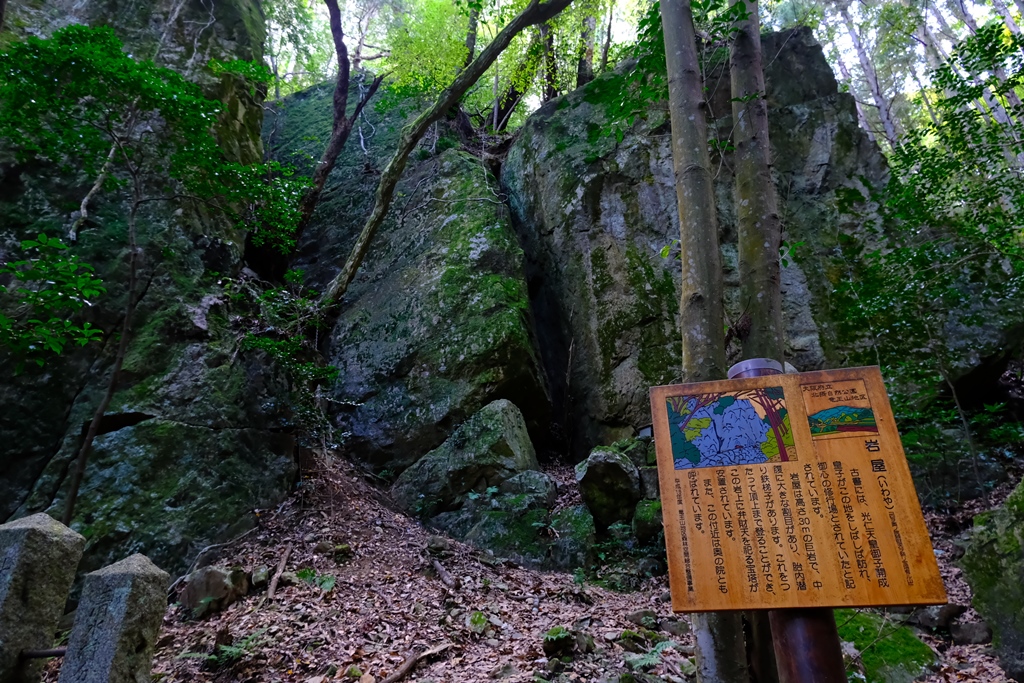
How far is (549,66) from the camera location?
12820 millimetres

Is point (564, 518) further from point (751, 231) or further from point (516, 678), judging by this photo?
point (751, 231)

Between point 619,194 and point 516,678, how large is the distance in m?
8.19

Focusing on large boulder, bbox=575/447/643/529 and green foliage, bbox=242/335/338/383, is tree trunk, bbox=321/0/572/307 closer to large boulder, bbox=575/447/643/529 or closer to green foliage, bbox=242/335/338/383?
green foliage, bbox=242/335/338/383

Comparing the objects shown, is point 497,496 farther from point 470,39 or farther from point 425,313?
point 470,39

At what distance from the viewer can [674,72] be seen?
3787 mm

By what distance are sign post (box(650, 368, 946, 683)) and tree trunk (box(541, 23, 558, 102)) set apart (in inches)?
450

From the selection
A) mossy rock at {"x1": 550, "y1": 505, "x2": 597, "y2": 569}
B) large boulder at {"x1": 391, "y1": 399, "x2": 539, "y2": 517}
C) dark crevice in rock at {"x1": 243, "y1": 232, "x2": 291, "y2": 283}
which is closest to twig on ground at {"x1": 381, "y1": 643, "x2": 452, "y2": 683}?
mossy rock at {"x1": 550, "y1": 505, "x2": 597, "y2": 569}

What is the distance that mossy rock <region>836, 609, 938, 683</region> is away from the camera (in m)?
3.72

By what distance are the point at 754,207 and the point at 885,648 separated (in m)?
3.39

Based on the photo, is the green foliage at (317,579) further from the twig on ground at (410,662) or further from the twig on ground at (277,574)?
the twig on ground at (410,662)

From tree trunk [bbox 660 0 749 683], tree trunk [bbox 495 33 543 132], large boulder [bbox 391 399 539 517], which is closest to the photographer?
tree trunk [bbox 660 0 749 683]

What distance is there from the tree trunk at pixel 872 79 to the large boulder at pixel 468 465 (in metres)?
13.2

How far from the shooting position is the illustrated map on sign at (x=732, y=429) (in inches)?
89.0

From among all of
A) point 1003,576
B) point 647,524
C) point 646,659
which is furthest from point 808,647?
point 647,524
